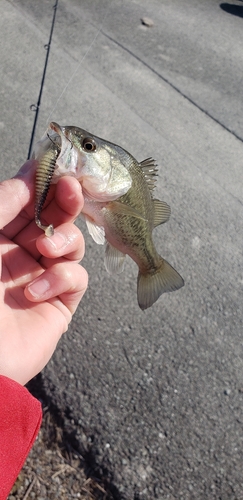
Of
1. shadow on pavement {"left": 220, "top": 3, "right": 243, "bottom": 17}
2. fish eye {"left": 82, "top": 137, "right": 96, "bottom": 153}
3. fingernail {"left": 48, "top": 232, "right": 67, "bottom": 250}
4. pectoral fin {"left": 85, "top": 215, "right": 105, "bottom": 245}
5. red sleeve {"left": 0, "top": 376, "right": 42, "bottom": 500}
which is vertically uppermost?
fish eye {"left": 82, "top": 137, "right": 96, "bottom": 153}

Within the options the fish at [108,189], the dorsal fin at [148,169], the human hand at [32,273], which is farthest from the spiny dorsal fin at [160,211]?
the human hand at [32,273]

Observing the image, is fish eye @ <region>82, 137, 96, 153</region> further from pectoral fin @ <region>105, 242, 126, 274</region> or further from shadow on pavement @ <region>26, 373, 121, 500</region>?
shadow on pavement @ <region>26, 373, 121, 500</region>

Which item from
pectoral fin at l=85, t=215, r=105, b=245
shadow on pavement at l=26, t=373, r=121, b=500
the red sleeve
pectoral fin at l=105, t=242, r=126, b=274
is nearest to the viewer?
the red sleeve

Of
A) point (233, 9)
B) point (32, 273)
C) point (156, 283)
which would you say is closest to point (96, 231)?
point (32, 273)

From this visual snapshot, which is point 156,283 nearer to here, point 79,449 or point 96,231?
point 96,231

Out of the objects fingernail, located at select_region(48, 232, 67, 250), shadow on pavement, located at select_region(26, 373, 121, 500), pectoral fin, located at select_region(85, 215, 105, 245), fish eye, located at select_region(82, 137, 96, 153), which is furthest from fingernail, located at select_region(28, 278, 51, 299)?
shadow on pavement, located at select_region(26, 373, 121, 500)

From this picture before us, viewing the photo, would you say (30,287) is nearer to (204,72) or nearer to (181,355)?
(181,355)
